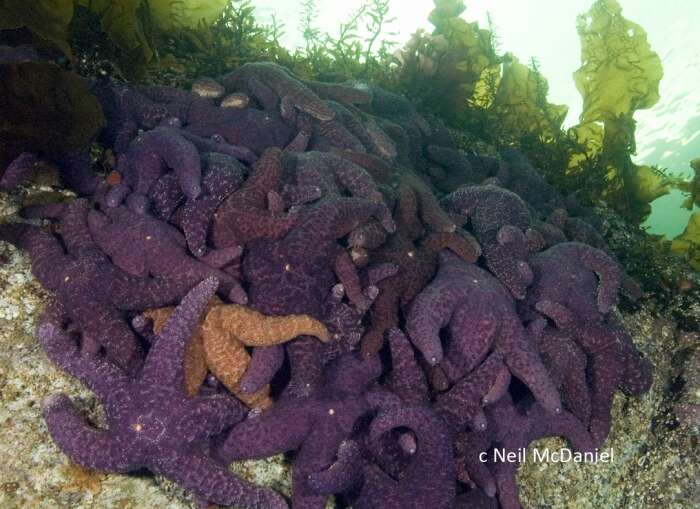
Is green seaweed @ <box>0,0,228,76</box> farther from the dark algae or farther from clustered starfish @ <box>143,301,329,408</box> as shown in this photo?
clustered starfish @ <box>143,301,329,408</box>

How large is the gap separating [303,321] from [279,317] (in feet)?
0.59

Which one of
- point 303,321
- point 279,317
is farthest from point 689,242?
point 279,317

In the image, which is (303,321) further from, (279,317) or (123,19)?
(123,19)

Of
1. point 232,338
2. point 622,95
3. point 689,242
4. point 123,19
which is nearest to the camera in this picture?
point 232,338

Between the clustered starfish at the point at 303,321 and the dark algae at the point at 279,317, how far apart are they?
0.02 metres

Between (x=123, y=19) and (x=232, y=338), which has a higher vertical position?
(x=123, y=19)

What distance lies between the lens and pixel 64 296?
329 cm

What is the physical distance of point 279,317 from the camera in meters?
3.32

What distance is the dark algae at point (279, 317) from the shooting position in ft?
10.2

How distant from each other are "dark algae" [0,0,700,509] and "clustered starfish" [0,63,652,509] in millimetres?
19

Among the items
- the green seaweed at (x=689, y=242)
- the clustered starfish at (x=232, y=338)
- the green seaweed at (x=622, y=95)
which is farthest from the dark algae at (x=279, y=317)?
the green seaweed at (x=622, y=95)

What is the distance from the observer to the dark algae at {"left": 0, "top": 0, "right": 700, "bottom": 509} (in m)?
3.11

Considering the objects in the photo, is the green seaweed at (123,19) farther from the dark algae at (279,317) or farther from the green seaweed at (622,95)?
the green seaweed at (622,95)

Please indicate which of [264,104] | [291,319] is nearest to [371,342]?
[291,319]
